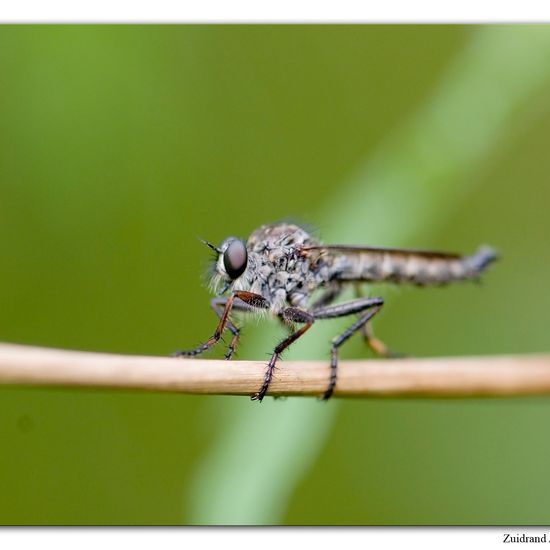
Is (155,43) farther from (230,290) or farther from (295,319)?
(295,319)

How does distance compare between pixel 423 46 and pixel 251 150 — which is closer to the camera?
pixel 251 150

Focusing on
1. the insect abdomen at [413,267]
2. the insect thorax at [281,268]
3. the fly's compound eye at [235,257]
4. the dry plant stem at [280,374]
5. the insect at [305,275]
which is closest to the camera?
the dry plant stem at [280,374]

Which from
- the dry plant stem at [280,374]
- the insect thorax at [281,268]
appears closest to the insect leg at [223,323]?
the insect thorax at [281,268]

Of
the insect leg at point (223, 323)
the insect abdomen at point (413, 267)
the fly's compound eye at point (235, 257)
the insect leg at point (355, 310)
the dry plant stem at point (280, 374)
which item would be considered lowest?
the dry plant stem at point (280, 374)

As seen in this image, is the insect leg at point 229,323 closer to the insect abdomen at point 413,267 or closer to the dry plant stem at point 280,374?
the dry plant stem at point 280,374

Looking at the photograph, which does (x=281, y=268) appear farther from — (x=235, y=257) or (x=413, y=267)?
(x=413, y=267)

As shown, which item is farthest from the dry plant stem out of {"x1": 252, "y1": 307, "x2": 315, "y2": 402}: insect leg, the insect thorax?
the insect thorax

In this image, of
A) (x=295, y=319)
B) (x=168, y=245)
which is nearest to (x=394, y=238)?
(x=295, y=319)
